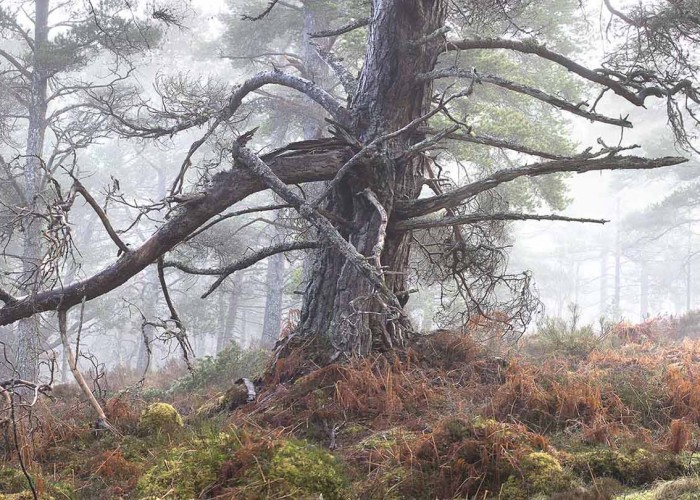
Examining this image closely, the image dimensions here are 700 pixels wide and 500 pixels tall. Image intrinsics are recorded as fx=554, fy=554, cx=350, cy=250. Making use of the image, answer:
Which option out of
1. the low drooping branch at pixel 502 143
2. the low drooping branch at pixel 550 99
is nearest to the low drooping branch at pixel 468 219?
the low drooping branch at pixel 502 143

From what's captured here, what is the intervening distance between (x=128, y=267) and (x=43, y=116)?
9.50 meters

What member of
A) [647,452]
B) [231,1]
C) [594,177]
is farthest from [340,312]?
[594,177]

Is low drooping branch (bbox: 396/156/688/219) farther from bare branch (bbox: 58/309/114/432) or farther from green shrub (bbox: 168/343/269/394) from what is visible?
green shrub (bbox: 168/343/269/394)

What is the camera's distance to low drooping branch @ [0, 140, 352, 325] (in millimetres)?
5777

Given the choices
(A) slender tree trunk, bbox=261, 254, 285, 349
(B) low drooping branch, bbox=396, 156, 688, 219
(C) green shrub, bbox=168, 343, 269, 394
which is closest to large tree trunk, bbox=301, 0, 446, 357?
(B) low drooping branch, bbox=396, 156, 688, 219

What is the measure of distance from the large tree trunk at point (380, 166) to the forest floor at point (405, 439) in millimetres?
777

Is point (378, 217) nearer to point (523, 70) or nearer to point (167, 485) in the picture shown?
point (167, 485)

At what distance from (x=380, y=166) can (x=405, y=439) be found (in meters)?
3.27

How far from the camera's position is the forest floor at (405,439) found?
324 cm

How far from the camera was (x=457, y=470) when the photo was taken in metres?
3.39

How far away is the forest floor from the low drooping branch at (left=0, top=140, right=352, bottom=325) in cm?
121

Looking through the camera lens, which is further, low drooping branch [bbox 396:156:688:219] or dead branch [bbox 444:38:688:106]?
dead branch [bbox 444:38:688:106]

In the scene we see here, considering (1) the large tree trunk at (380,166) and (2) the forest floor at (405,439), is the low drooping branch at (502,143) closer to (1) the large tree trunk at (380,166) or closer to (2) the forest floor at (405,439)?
(1) the large tree trunk at (380,166)

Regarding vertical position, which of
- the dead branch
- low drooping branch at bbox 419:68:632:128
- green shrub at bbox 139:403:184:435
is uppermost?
the dead branch
